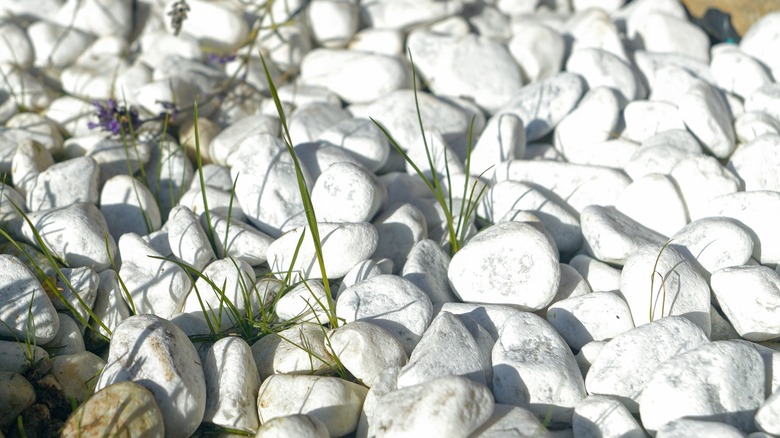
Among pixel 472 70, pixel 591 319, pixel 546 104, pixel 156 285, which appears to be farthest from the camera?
pixel 472 70

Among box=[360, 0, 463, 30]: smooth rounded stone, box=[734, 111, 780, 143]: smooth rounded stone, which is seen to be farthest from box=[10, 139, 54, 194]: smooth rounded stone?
box=[734, 111, 780, 143]: smooth rounded stone

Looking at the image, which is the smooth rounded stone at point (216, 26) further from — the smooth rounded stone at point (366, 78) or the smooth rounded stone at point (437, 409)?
the smooth rounded stone at point (437, 409)

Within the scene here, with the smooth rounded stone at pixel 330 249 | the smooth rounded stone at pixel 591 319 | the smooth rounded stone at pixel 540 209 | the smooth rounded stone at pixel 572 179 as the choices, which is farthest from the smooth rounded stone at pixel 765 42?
the smooth rounded stone at pixel 330 249

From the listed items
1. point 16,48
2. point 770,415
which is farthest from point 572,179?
point 16,48

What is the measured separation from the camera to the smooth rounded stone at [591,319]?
2.07 m

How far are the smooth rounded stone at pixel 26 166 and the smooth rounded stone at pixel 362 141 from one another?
95cm

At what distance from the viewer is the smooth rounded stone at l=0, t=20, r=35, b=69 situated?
133 inches

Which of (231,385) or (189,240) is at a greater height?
(189,240)

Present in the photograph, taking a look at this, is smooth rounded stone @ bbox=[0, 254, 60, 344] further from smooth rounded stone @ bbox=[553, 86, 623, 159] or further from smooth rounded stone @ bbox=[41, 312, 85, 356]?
smooth rounded stone @ bbox=[553, 86, 623, 159]

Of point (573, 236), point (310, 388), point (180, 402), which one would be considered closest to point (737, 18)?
point (573, 236)

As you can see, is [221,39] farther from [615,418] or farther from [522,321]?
[615,418]

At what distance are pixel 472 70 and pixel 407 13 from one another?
1.76 ft

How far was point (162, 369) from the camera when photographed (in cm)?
178

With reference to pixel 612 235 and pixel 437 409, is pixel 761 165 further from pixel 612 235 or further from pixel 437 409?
pixel 437 409
